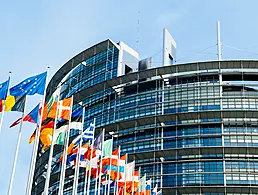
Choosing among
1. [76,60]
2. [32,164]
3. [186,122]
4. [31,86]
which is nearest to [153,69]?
[186,122]

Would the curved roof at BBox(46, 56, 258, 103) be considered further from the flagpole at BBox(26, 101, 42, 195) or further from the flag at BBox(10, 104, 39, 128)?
the flagpole at BBox(26, 101, 42, 195)

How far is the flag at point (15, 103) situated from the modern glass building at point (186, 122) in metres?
36.7

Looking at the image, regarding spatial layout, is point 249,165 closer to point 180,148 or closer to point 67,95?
point 180,148

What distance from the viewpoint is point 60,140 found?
31219 mm

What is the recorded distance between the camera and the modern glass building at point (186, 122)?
200 ft

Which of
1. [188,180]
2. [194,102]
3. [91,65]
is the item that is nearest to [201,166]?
Answer: [188,180]

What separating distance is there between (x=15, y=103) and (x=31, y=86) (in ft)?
4.58

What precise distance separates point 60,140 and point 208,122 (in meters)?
35.8

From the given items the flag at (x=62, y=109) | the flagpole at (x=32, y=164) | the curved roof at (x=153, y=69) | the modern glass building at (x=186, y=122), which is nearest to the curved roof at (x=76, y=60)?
the curved roof at (x=153, y=69)

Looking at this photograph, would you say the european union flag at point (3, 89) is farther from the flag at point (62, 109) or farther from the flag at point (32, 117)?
the flag at point (62, 109)

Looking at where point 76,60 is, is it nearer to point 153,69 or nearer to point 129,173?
point 153,69

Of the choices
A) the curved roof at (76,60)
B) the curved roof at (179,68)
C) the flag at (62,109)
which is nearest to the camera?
the flag at (62,109)

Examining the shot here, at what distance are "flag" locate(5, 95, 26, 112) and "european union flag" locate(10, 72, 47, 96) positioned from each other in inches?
12.2

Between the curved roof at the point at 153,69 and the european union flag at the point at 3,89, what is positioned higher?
the curved roof at the point at 153,69
